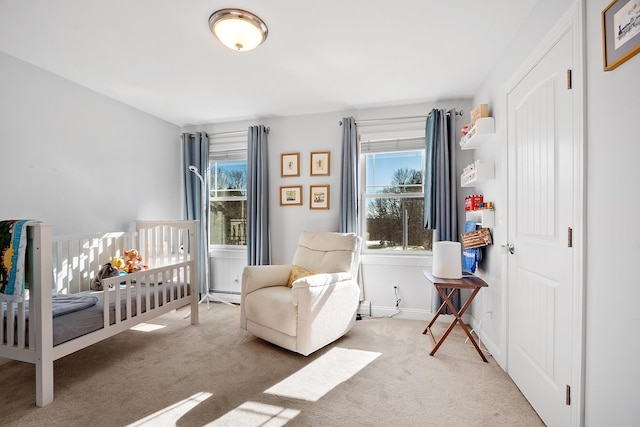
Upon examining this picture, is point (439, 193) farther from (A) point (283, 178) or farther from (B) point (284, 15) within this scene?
(B) point (284, 15)

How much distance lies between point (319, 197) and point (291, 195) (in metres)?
0.37

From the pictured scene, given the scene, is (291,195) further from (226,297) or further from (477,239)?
(477,239)

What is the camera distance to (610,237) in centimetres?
120

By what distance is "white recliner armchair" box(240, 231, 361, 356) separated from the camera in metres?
2.42

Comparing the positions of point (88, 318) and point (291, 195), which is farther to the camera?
point (291, 195)

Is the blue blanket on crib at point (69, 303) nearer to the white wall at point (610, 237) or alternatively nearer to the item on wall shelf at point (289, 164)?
the item on wall shelf at point (289, 164)

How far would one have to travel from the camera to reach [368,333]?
2.97m

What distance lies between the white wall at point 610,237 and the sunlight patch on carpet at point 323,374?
134 centimetres

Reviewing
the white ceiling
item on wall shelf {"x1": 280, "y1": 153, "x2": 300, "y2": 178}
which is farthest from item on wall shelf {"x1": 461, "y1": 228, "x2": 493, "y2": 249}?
item on wall shelf {"x1": 280, "y1": 153, "x2": 300, "y2": 178}

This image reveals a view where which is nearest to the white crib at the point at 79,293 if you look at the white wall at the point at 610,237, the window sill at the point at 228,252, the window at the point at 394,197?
the window sill at the point at 228,252

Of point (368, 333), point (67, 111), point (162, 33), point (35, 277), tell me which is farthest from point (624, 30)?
point (67, 111)

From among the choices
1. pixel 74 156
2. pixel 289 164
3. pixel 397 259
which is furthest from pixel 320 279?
pixel 74 156

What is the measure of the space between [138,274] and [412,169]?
115 inches

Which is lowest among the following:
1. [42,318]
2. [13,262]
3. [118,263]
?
[42,318]
